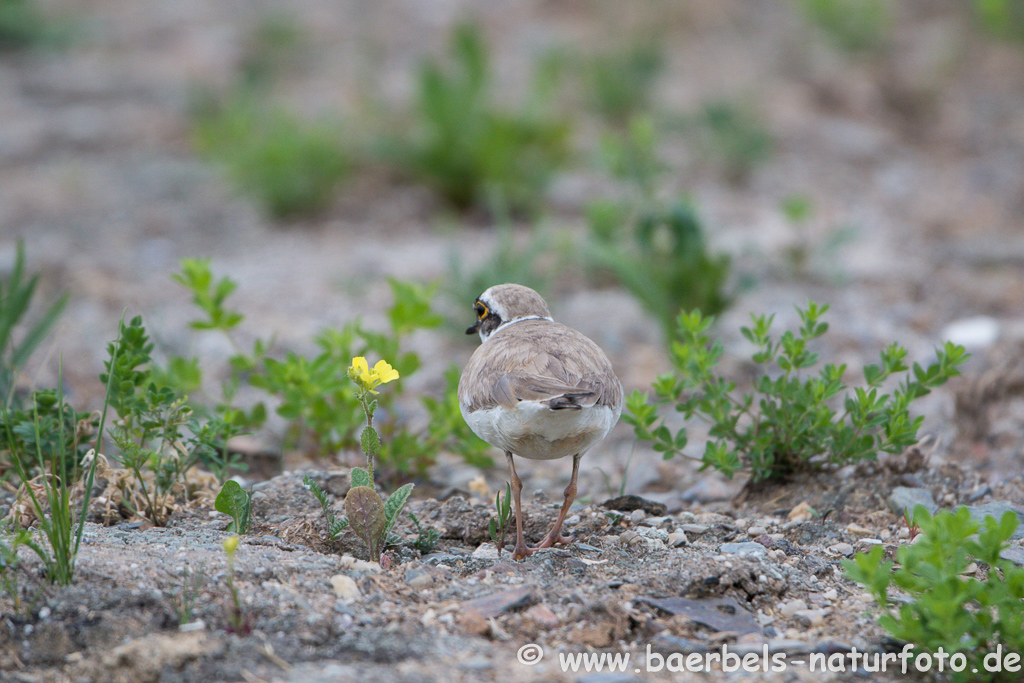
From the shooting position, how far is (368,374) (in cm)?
301

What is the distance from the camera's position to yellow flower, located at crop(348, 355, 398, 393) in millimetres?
2959

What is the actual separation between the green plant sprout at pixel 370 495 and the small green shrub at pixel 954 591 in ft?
4.71

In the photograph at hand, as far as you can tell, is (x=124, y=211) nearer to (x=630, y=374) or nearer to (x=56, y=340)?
(x=56, y=340)

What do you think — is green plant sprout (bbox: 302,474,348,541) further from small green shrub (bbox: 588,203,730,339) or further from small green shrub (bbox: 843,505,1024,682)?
small green shrub (bbox: 588,203,730,339)

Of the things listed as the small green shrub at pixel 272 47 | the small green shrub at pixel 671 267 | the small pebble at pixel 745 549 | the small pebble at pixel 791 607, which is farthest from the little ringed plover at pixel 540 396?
the small green shrub at pixel 272 47

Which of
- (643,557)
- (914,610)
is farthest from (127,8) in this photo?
(914,610)

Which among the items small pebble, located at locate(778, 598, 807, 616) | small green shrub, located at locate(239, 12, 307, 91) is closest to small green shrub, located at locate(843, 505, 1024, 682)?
small pebble, located at locate(778, 598, 807, 616)

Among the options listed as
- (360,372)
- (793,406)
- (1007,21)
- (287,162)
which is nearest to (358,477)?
(360,372)

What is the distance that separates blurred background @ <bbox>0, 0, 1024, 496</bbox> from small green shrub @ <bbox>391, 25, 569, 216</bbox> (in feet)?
0.09

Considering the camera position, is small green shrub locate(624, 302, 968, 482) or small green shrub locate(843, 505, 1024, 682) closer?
small green shrub locate(843, 505, 1024, 682)

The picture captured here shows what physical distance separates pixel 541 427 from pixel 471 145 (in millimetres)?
4716

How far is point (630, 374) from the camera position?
542 centimetres

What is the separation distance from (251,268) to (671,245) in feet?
10.2

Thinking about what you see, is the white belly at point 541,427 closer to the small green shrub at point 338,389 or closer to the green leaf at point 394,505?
the green leaf at point 394,505
